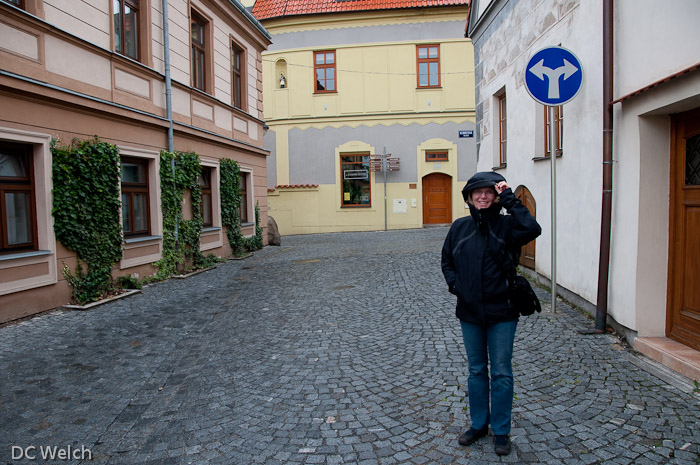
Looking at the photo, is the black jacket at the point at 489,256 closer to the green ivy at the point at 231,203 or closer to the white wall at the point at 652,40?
the white wall at the point at 652,40

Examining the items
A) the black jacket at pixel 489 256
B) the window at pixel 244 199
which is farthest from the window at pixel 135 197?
the black jacket at pixel 489 256

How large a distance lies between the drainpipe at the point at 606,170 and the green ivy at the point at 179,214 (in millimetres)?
8039

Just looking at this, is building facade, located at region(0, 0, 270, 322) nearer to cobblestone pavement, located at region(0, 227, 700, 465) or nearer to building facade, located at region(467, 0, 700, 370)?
cobblestone pavement, located at region(0, 227, 700, 465)

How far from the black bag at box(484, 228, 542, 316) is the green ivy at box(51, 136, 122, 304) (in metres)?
6.81

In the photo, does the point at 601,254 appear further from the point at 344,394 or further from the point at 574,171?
the point at 344,394

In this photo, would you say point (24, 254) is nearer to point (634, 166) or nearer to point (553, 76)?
point (553, 76)

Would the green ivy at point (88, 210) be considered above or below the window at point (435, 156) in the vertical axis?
below

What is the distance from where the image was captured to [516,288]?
307 cm

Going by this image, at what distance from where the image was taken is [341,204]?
2298 centimetres

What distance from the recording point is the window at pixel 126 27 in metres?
9.18

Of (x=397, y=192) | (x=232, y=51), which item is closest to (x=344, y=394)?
(x=232, y=51)

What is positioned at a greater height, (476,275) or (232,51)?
(232,51)

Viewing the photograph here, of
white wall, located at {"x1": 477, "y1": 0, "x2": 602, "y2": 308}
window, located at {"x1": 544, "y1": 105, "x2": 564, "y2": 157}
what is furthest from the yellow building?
window, located at {"x1": 544, "y1": 105, "x2": 564, "y2": 157}

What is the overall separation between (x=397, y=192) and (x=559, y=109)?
15373 millimetres
